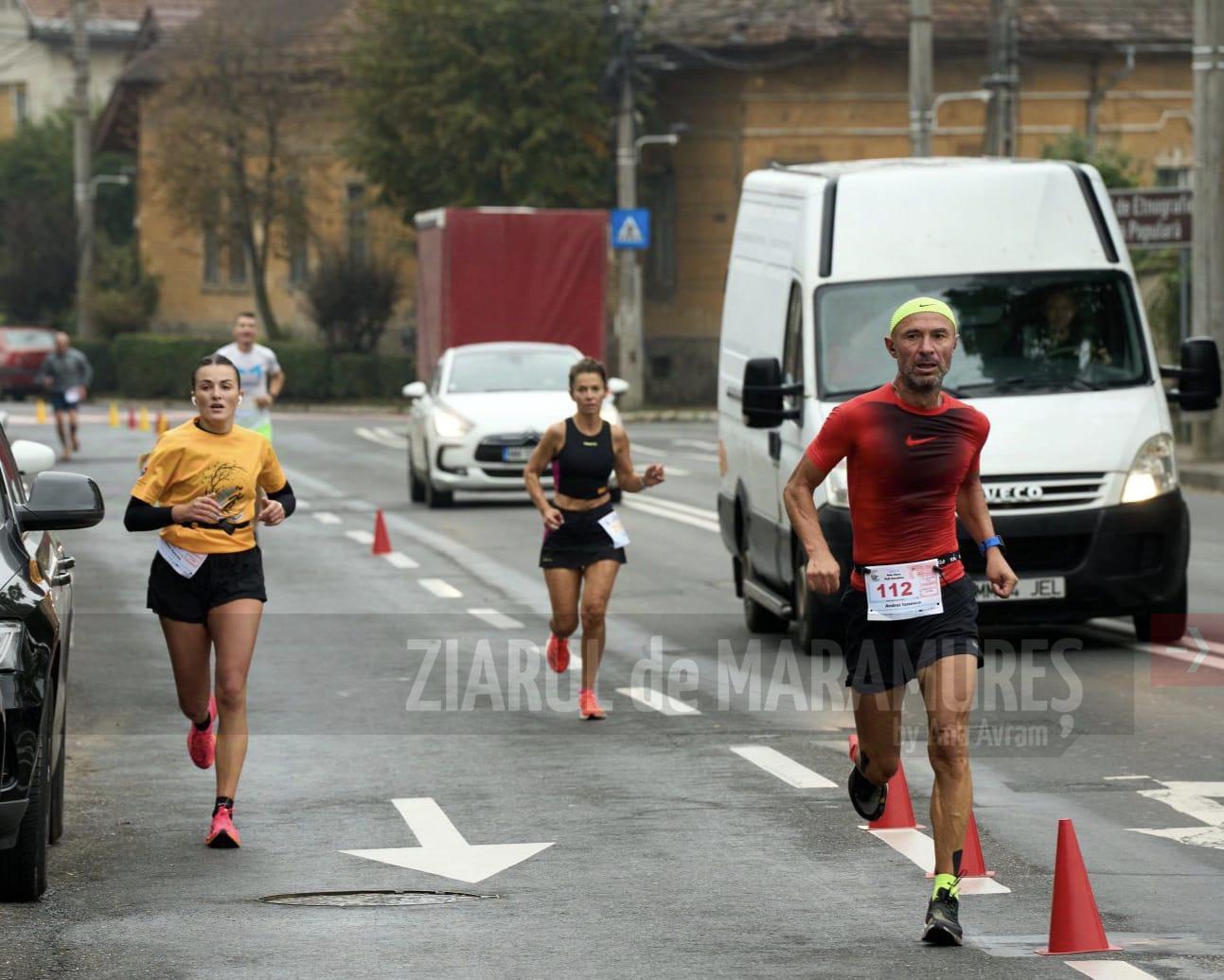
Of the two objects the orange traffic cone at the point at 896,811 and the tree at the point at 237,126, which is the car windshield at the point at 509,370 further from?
the tree at the point at 237,126

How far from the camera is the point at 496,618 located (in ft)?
52.5

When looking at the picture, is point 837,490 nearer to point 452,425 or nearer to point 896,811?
point 896,811

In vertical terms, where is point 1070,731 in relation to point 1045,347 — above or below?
below

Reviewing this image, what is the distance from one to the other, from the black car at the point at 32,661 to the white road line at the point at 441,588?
347 inches

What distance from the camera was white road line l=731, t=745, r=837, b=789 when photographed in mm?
9711

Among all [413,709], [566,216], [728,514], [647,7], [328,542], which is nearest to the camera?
[413,709]

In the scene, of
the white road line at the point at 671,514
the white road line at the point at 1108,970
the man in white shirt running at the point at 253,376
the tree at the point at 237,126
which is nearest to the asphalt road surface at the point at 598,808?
the white road line at the point at 1108,970

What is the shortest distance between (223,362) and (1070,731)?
13.0 ft

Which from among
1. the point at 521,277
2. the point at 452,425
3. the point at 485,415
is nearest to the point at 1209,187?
the point at 485,415

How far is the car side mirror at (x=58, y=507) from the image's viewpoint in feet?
26.2

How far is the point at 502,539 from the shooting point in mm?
21953

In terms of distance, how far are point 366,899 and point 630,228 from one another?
40032 millimetres

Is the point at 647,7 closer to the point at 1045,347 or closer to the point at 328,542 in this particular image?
the point at 328,542

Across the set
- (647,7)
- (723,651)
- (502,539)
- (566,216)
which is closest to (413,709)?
(723,651)
